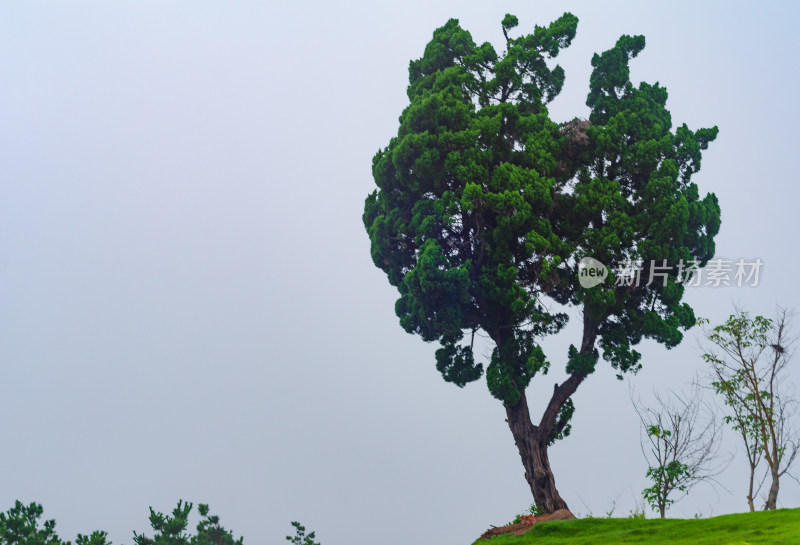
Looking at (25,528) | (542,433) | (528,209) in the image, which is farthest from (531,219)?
(25,528)

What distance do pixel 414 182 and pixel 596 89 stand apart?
4168 mm

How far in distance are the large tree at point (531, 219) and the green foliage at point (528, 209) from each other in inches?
1.0

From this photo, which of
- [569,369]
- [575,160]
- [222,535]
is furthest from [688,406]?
[222,535]

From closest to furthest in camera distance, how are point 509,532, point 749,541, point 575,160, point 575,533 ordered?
point 749,541 < point 575,533 < point 509,532 < point 575,160

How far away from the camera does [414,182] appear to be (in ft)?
44.4

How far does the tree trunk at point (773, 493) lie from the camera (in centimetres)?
1234

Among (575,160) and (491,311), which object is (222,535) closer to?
(491,311)

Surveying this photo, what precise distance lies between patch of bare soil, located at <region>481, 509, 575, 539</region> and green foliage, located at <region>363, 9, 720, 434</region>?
163cm

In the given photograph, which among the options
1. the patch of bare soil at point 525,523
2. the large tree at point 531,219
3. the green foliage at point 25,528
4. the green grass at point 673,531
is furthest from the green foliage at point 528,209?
the green foliage at point 25,528

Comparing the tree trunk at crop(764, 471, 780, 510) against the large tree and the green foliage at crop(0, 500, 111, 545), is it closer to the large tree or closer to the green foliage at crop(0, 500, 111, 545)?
the large tree

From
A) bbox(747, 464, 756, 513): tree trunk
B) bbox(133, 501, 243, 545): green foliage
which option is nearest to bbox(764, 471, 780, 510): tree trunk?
bbox(747, 464, 756, 513): tree trunk
